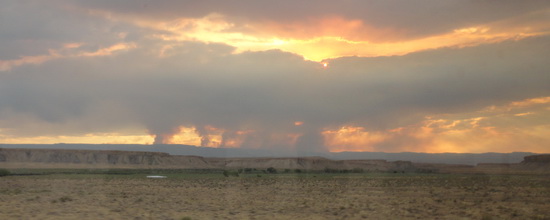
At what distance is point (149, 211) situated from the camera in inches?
1173

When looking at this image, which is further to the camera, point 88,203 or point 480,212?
point 88,203

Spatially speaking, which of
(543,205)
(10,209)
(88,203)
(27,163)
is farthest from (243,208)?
(27,163)

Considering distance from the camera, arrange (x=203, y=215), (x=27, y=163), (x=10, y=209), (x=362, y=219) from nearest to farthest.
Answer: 1. (x=362, y=219)
2. (x=203, y=215)
3. (x=10, y=209)
4. (x=27, y=163)

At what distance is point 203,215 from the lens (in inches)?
1103

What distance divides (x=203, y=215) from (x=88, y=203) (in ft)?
36.9

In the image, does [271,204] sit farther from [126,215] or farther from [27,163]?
[27,163]

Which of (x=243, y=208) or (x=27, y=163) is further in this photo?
(x=27, y=163)

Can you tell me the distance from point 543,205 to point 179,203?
2493cm

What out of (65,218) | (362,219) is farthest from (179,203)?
(362,219)

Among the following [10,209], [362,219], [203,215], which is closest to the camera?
[362,219]

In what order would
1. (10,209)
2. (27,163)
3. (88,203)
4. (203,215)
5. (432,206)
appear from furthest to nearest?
(27,163) < (88,203) < (432,206) < (10,209) < (203,215)

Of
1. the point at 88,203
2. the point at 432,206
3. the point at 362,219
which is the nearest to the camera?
the point at 362,219

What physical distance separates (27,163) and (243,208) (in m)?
195

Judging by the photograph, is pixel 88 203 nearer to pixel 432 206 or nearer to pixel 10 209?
pixel 10 209
